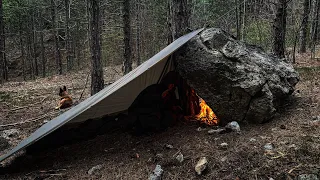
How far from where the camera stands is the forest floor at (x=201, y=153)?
2893mm

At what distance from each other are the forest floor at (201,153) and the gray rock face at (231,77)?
26cm

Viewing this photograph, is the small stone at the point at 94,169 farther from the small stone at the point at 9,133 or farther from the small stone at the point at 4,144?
the small stone at the point at 9,133

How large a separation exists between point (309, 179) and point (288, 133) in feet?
3.19

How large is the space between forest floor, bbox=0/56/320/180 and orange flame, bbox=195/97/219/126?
0.28 metres

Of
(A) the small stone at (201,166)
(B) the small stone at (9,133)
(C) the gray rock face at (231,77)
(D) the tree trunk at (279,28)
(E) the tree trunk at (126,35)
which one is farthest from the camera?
(E) the tree trunk at (126,35)

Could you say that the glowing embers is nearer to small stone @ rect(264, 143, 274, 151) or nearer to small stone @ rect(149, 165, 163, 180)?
small stone @ rect(264, 143, 274, 151)

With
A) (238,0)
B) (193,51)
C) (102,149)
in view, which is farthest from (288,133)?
(238,0)

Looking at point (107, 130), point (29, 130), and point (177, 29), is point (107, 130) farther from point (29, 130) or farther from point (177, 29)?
point (177, 29)

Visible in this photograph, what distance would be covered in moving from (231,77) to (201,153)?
126 cm

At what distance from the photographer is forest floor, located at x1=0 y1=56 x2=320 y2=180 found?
2.89 m

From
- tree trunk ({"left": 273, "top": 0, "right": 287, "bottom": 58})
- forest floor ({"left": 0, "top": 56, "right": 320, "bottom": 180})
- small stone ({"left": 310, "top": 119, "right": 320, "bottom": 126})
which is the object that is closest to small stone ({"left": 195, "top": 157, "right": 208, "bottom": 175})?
forest floor ({"left": 0, "top": 56, "right": 320, "bottom": 180})

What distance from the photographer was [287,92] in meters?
4.23

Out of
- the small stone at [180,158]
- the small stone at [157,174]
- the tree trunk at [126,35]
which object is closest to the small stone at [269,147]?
the small stone at [180,158]

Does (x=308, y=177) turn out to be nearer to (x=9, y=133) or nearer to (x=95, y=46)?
(x=9, y=133)
